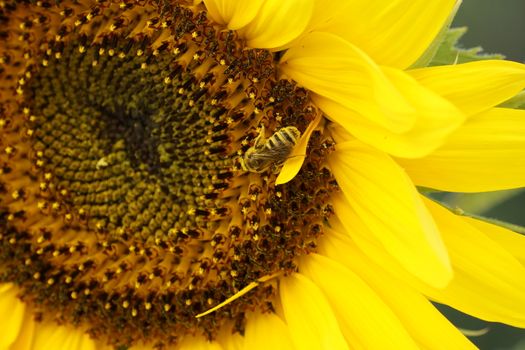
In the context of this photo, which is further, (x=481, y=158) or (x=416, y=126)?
(x=481, y=158)

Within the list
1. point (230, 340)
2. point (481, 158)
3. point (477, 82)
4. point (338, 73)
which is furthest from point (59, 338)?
point (477, 82)

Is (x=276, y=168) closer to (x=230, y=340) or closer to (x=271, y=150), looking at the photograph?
(x=271, y=150)

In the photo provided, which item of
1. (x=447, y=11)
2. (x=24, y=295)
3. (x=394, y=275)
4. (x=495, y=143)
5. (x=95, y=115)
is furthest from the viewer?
(x=24, y=295)

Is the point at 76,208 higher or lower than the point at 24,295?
higher

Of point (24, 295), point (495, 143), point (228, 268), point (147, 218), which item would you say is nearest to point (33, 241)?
point (24, 295)

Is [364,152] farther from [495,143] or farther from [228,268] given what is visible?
[228,268]

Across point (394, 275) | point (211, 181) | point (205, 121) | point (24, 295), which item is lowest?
point (24, 295)
